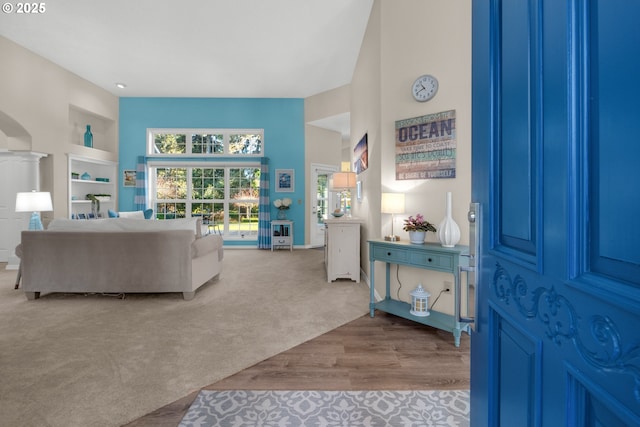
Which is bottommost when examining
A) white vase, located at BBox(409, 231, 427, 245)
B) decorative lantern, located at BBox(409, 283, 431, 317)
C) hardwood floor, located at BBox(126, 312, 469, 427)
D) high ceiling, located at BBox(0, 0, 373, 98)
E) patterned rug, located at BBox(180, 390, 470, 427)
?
patterned rug, located at BBox(180, 390, 470, 427)

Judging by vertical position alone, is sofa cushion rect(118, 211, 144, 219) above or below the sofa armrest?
above

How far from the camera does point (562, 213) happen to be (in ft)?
1.66

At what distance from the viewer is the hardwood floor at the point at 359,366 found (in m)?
1.89

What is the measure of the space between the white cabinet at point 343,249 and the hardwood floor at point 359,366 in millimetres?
1624

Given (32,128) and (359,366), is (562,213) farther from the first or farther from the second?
(32,128)

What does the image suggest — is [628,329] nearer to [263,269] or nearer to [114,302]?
[114,302]

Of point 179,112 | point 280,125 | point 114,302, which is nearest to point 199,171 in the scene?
point 179,112

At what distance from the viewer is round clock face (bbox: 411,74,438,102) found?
2.84 m

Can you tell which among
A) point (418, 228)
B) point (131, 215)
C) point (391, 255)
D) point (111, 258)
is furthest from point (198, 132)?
point (418, 228)

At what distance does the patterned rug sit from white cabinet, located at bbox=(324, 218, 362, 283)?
2492 millimetres

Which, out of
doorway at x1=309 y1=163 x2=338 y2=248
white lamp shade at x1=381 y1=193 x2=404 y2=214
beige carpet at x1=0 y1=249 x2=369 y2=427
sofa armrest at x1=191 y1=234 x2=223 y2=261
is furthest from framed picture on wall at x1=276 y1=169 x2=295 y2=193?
white lamp shade at x1=381 y1=193 x2=404 y2=214

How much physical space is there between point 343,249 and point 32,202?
4346 mm

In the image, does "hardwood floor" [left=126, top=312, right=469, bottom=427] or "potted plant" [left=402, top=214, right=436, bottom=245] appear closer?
"hardwood floor" [left=126, top=312, right=469, bottom=427]

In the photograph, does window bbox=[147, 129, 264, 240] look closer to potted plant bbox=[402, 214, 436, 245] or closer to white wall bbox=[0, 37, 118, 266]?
white wall bbox=[0, 37, 118, 266]
